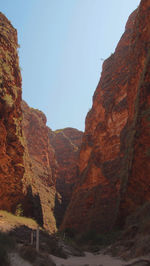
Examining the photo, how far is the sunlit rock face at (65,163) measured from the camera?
48.6m

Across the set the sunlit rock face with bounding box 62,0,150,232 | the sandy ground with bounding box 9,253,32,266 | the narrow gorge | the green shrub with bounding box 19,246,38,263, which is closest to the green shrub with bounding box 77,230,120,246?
the narrow gorge

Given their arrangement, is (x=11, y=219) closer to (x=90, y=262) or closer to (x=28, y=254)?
(x=90, y=262)

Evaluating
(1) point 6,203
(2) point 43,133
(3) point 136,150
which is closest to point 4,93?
(1) point 6,203

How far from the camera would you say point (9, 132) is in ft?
66.1

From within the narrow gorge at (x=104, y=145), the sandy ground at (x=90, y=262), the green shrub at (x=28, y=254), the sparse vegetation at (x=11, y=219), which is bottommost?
the sandy ground at (x=90, y=262)

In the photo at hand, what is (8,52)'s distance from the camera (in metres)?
22.0

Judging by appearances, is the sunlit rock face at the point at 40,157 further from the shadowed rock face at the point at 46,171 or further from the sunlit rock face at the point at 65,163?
the sunlit rock face at the point at 65,163

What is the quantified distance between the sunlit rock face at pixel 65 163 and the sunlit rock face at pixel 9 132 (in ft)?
71.4

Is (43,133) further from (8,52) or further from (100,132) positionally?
(8,52)

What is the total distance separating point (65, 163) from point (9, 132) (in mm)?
40895

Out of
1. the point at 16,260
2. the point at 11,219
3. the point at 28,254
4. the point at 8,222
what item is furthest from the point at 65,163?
the point at 16,260

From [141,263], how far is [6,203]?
16.0 meters

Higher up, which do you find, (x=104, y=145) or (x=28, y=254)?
(x=104, y=145)

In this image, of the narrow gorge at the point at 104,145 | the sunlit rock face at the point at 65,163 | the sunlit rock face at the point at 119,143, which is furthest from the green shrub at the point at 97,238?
the sunlit rock face at the point at 65,163
